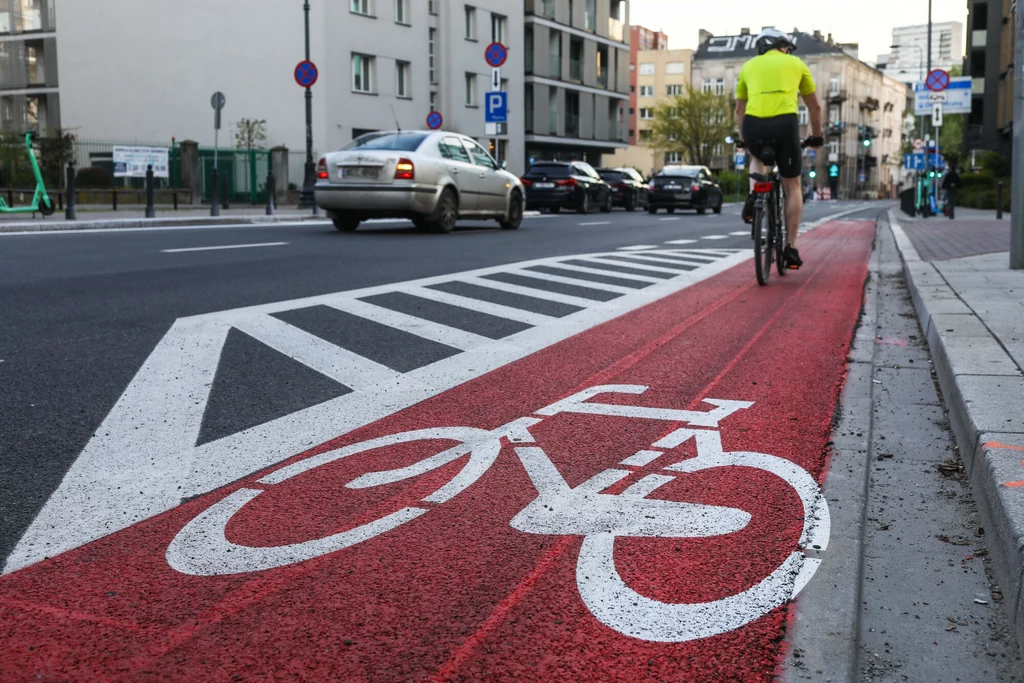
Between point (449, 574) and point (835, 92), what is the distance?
377 ft

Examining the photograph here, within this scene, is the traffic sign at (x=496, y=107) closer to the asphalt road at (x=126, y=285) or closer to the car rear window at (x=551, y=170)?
the car rear window at (x=551, y=170)

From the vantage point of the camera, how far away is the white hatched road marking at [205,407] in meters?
3.27

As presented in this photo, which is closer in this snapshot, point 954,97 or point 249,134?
point 954,97

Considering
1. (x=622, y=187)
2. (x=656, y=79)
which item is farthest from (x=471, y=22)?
(x=656, y=79)

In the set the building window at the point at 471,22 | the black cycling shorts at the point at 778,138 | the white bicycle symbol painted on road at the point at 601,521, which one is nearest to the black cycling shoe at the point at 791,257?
the black cycling shorts at the point at 778,138

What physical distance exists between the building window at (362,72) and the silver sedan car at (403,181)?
25074 mm

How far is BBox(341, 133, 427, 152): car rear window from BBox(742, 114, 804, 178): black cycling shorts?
916 cm

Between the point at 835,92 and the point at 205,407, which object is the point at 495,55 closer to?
the point at 205,407

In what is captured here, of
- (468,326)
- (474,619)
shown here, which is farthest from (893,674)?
(468,326)

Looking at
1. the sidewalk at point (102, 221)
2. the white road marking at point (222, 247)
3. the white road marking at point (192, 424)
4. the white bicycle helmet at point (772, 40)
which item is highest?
the white bicycle helmet at point (772, 40)

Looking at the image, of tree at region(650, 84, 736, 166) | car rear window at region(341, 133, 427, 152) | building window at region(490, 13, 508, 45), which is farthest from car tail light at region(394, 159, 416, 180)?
tree at region(650, 84, 736, 166)

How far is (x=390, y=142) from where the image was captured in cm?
1792

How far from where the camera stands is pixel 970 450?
12.1 feet

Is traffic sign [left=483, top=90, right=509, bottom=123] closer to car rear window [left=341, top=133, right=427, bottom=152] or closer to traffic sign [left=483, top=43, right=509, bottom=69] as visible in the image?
traffic sign [left=483, top=43, right=509, bottom=69]
